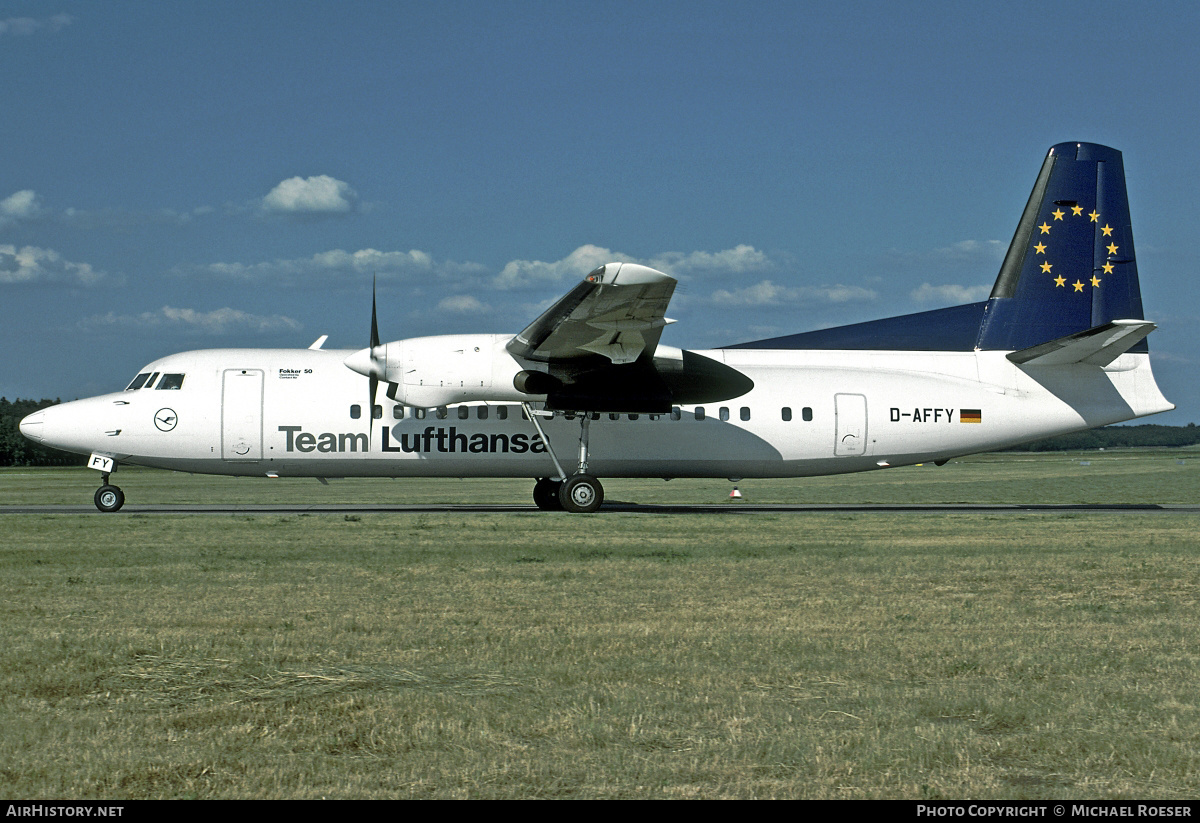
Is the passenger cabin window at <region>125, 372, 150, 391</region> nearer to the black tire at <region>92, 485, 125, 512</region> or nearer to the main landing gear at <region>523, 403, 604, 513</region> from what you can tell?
the black tire at <region>92, 485, 125, 512</region>

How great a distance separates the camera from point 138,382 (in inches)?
888

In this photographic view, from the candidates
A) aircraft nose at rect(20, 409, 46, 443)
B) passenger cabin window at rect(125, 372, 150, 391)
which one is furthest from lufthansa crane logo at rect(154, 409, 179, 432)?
aircraft nose at rect(20, 409, 46, 443)

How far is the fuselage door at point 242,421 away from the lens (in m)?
22.0

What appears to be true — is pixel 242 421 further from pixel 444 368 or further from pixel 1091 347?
pixel 1091 347

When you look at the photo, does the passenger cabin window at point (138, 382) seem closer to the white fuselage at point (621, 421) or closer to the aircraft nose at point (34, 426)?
the white fuselage at point (621, 421)

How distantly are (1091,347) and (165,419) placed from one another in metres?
19.3

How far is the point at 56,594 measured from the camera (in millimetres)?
10273

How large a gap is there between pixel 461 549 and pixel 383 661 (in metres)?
7.52

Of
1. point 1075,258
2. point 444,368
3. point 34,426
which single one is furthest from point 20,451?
point 1075,258

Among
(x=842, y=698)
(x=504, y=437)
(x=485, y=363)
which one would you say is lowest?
(x=842, y=698)

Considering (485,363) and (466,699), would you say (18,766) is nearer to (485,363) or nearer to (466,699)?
(466,699)

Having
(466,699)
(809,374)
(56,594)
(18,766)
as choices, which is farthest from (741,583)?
(809,374)

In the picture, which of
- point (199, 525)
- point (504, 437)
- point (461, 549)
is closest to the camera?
point (461, 549)

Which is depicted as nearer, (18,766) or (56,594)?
(18,766)
